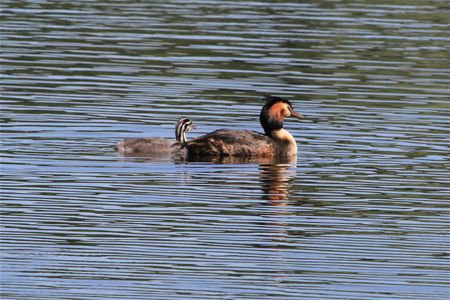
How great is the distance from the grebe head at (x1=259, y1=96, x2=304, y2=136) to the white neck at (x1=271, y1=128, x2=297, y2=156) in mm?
190

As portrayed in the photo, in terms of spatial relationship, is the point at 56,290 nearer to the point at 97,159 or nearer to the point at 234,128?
the point at 97,159

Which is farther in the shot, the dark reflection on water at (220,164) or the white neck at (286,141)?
the white neck at (286,141)

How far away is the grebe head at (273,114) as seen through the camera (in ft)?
67.7

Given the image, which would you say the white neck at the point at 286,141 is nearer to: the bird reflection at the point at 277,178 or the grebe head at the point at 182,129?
the bird reflection at the point at 277,178

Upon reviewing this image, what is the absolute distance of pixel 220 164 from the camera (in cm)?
1914

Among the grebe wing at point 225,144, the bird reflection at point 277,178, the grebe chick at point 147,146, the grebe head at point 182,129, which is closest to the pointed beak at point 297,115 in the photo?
the grebe wing at point 225,144

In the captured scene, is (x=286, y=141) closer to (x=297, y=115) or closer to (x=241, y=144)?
(x=241, y=144)

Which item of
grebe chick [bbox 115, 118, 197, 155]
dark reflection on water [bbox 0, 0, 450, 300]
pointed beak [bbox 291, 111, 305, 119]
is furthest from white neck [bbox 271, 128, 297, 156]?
grebe chick [bbox 115, 118, 197, 155]

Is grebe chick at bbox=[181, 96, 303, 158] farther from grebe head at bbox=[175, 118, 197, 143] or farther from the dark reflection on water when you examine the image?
the dark reflection on water

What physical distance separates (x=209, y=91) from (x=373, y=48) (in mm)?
6838

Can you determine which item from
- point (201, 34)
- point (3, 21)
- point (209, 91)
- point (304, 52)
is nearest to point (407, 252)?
point (209, 91)

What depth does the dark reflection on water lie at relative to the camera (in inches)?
508

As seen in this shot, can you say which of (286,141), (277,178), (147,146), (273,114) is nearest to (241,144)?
(286,141)

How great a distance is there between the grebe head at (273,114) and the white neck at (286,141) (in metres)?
0.19
